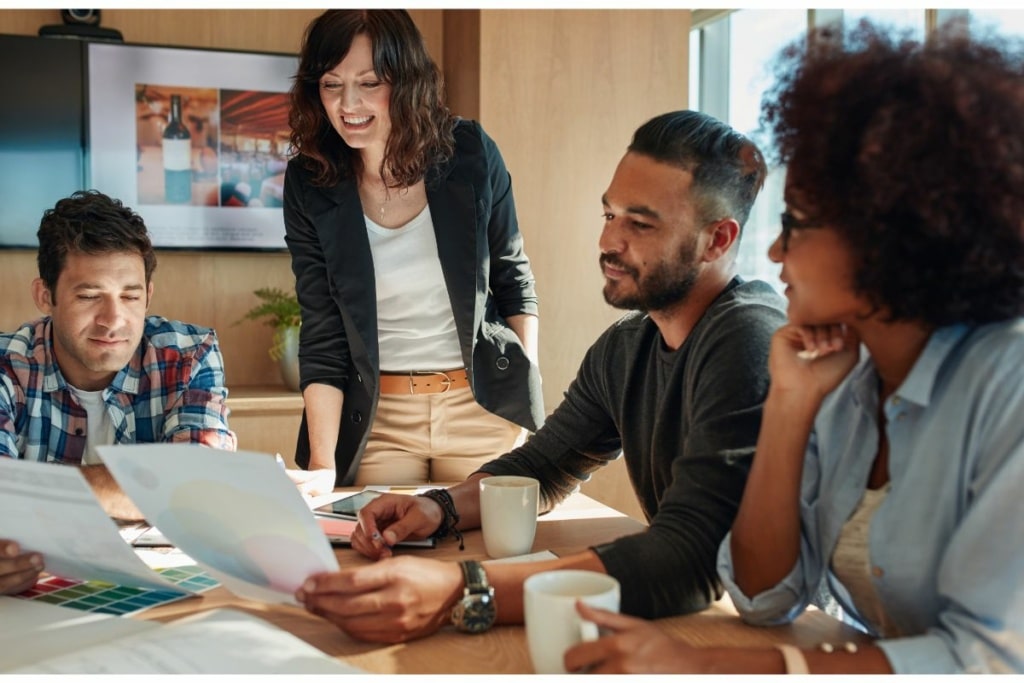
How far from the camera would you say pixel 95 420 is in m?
1.86

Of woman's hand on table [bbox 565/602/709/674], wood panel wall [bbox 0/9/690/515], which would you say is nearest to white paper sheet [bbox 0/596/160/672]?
woman's hand on table [bbox 565/602/709/674]

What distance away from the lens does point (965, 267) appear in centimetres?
94

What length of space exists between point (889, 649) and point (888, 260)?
0.37 m

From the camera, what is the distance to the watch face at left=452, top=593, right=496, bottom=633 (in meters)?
1.06

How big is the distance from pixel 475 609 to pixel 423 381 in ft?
3.61

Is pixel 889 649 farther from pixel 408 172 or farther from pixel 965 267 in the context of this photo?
pixel 408 172

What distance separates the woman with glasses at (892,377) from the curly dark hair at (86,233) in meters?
1.26

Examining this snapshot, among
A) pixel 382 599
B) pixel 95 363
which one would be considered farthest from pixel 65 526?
pixel 95 363

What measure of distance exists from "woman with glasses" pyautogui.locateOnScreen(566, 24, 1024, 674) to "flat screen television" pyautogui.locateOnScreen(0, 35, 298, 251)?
3045 millimetres

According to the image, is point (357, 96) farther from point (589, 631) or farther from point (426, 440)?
point (589, 631)

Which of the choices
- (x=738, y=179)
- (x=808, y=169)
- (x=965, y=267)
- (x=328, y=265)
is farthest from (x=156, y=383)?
(x=965, y=267)

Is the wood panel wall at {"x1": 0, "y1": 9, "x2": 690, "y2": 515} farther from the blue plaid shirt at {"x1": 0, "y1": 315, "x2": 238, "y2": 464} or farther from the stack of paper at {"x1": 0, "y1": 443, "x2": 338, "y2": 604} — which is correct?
the stack of paper at {"x1": 0, "y1": 443, "x2": 338, "y2": 604}

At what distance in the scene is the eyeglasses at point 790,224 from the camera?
1052 millimetres

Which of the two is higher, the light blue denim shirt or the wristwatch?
the light blue denim shirt
